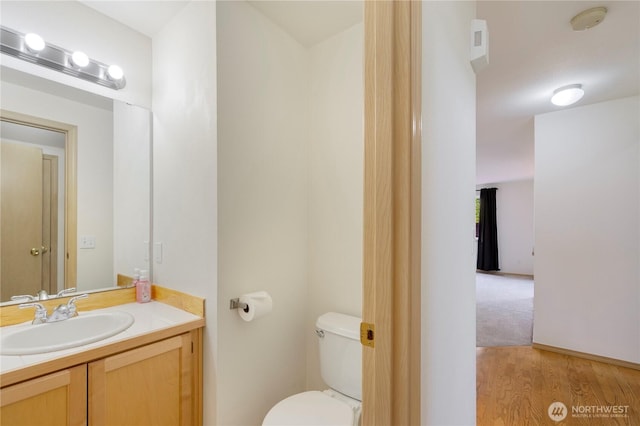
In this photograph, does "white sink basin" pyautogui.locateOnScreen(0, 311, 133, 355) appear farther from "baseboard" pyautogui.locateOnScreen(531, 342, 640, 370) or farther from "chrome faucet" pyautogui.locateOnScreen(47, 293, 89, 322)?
"baseboard" pyautogui.locateOnScreen(531, 342, 640, 370)

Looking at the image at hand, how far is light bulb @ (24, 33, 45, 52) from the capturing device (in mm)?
1328

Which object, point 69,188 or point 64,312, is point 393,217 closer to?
point 64,312

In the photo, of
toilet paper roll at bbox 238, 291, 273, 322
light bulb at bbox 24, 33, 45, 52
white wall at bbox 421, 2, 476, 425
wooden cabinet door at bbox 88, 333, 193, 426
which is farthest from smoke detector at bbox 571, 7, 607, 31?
light bulb at bbox 24, 33, 45, 52

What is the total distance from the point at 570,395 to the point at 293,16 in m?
3.17

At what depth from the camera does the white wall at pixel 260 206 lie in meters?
1.39

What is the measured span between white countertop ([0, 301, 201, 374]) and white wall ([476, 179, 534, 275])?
771cm

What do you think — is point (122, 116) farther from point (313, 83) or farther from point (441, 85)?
point (441, 85)

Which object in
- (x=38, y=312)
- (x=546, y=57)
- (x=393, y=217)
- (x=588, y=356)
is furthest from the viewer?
(x=588, y=356)

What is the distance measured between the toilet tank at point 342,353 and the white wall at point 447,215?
1.56ft

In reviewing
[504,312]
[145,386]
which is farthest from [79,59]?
[504,312]

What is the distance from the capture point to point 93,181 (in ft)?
5.28

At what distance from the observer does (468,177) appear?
4.13ft

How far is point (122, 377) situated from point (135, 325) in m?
0.22

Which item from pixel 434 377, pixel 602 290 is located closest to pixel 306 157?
pixel 434 377
